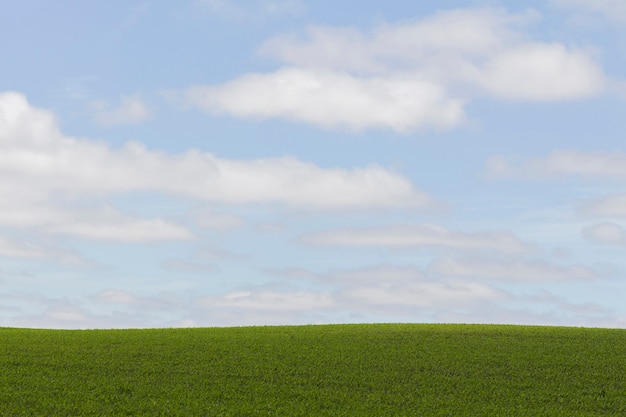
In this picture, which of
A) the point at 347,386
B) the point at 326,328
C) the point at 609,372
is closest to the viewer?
the point at 347,386

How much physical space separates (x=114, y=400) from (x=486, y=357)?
44.2ft

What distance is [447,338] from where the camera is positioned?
31.4m

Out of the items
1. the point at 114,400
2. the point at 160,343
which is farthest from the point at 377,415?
the point at 160,343

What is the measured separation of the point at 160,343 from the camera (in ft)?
96.3

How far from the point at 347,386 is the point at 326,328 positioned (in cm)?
1293

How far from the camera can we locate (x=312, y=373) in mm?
23859

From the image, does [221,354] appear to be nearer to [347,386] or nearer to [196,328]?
[347,386]

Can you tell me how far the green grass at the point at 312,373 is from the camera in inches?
794

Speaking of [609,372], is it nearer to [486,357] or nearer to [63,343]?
[486,357]

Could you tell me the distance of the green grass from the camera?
20.2 meters

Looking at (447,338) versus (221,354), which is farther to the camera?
(447,338)

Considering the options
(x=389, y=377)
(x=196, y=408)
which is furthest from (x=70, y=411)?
(x=389, y=377)

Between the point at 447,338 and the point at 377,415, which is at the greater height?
the point at 447,338

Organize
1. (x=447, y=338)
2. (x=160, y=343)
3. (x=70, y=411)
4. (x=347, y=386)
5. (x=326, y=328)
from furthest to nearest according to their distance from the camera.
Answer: (x=326, y=328) → (x=447, y=338) → (x=160, y=343) → (x=347, y=386) → (x=70, y=411)
